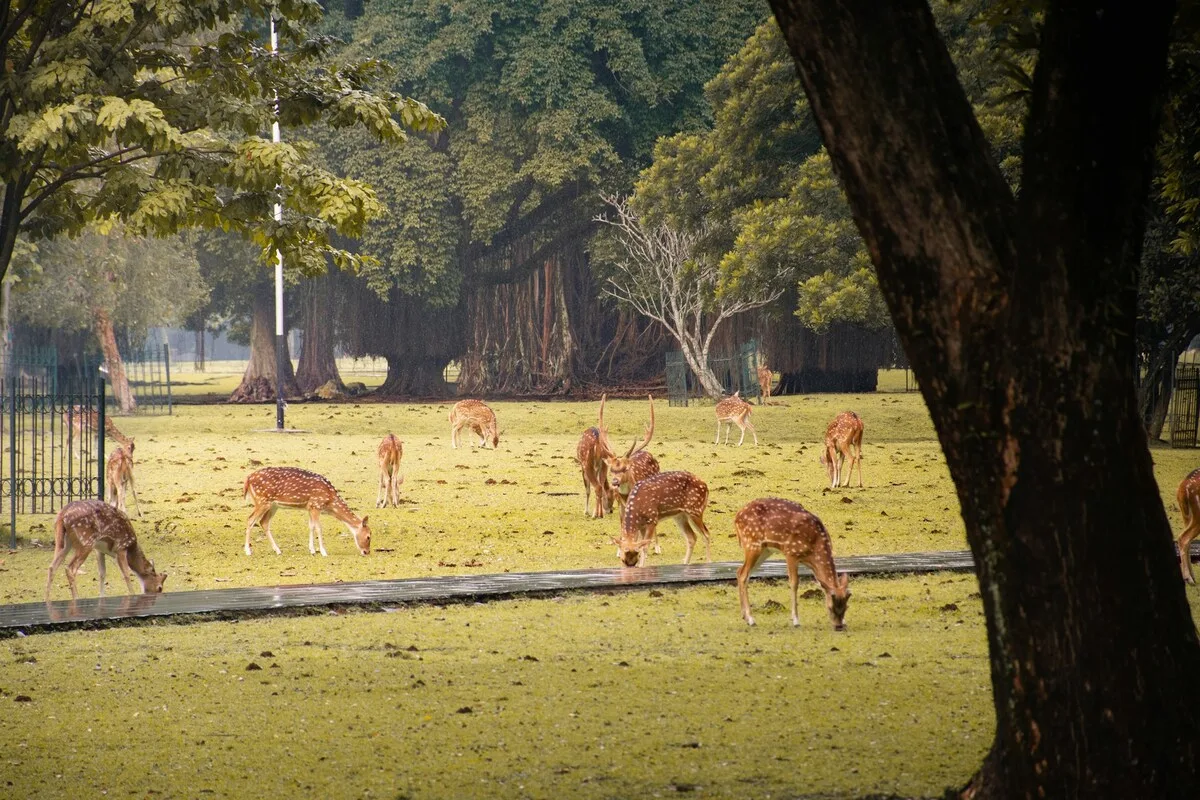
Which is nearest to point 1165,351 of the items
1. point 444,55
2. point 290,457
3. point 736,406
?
point 736,406

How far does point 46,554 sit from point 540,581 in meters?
5.99

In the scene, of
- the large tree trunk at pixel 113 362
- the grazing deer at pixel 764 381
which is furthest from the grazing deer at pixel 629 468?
the large tree trunk at pixel 113 362

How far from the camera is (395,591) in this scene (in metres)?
11.6

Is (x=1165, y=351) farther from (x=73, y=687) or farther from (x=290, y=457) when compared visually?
(x=73, y=687)

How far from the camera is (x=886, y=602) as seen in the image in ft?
37.4

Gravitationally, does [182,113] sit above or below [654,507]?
above

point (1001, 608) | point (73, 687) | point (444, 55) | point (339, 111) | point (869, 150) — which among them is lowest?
point (73, 687)

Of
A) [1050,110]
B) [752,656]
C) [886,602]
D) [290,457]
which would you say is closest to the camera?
[1050,110]

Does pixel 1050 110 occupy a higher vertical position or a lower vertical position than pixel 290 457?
higher

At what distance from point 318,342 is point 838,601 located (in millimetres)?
46559

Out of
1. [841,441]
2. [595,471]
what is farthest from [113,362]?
[595,471]

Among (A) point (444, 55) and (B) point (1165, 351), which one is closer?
(B) point (1165, 351)

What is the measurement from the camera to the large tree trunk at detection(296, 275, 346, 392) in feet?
177

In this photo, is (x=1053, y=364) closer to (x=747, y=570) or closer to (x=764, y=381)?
(x=747, y=570)
